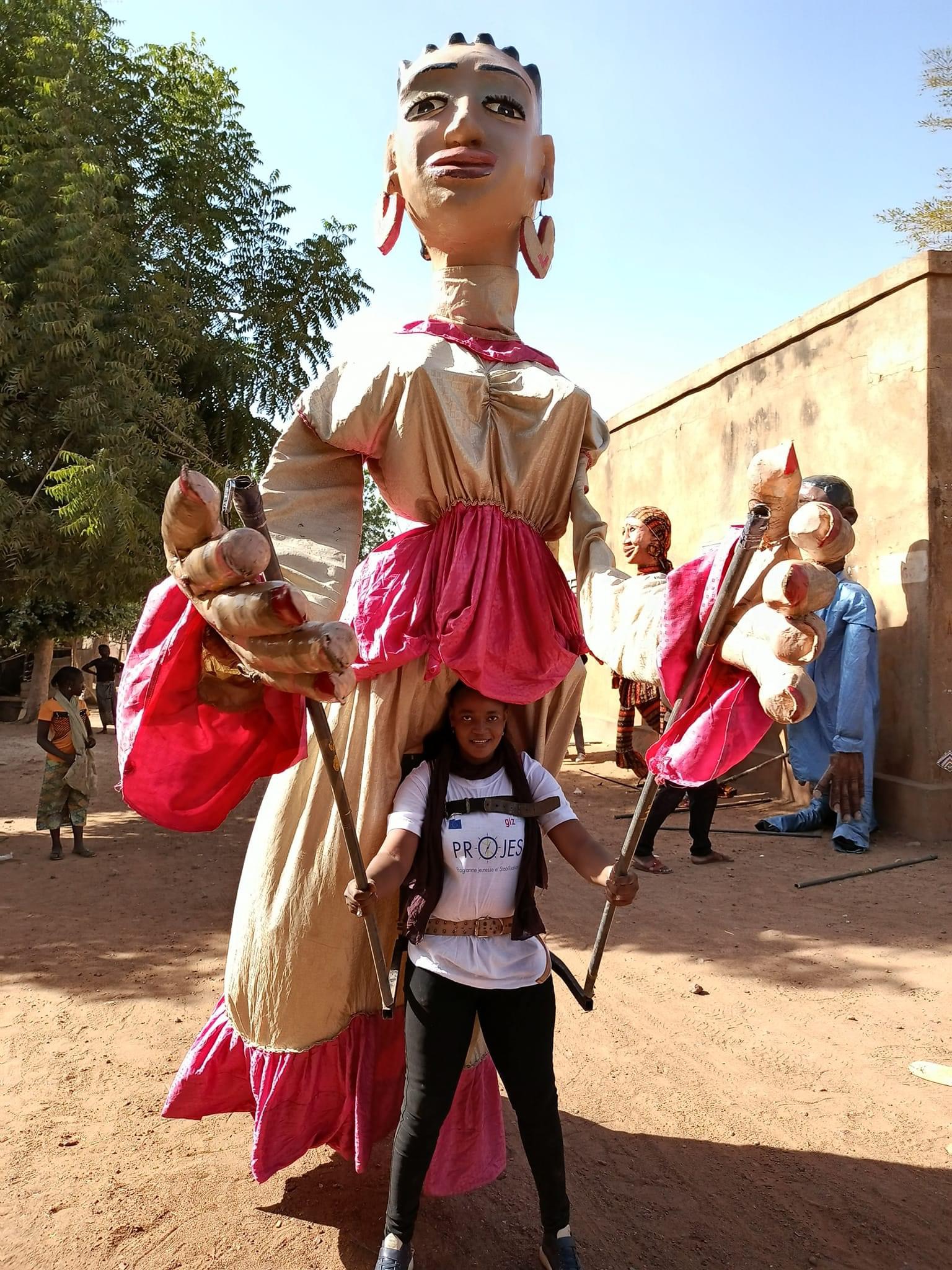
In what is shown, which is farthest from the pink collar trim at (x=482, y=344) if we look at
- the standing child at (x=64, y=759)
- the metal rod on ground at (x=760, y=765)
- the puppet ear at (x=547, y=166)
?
the metal rod on ground at (x=760, y=765)

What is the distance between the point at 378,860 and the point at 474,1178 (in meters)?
0.88

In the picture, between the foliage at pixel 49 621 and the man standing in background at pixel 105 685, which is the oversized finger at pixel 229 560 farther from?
the man standing in background at pixel 105 685

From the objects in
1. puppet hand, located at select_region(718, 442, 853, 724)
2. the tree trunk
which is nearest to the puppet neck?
puppet hand, located at select_region(718, 442, 853, 724)


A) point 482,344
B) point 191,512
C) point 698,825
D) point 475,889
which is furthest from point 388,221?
point 698,825

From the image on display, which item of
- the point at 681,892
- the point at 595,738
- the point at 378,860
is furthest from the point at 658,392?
the point at 378,860

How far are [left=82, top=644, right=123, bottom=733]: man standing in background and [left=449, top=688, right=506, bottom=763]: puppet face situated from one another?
13426 mm

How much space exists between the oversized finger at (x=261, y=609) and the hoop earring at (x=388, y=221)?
1364 mm

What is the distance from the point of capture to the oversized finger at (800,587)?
1.48m

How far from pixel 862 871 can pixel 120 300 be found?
622 centimetres

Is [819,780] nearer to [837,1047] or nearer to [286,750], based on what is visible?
[837,1047]

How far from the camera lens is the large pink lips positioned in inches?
89.3

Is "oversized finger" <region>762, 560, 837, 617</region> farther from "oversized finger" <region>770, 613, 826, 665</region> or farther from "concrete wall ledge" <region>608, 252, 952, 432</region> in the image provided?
"concrete wall ledge" <region>608, 252, 952, 432</region>

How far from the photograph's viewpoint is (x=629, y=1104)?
9.80ft

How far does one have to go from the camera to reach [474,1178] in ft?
7.50
